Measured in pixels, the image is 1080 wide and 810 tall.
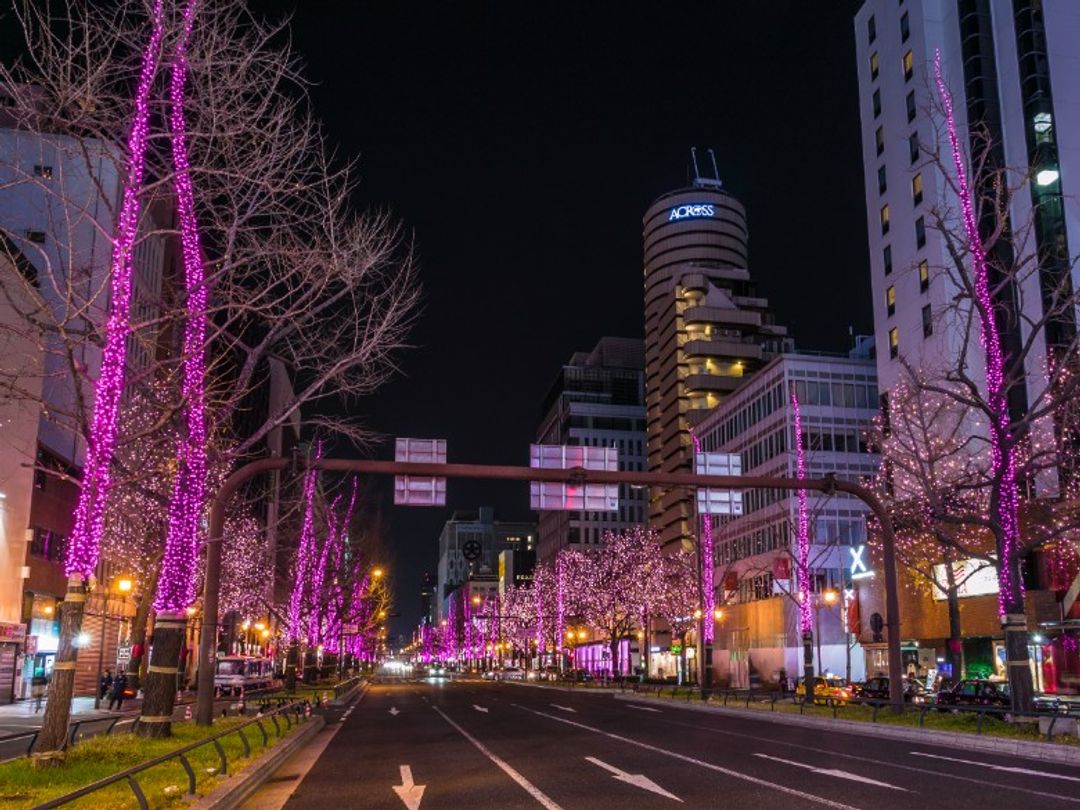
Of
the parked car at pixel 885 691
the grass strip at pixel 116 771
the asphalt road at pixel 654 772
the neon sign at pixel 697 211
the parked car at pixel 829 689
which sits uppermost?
the neon sign at pixel 697 211

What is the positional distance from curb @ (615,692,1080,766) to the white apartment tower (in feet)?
105

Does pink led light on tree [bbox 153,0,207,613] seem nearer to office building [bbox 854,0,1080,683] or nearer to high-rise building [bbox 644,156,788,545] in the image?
office building [bbox 854,0,1080,683]

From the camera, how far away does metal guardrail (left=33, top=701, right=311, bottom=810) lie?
9.28 meters

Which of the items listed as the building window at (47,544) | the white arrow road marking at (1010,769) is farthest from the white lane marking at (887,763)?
the building window at (47,544)

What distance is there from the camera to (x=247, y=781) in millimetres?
14867

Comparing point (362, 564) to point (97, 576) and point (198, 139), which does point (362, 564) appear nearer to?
point (97, 576)

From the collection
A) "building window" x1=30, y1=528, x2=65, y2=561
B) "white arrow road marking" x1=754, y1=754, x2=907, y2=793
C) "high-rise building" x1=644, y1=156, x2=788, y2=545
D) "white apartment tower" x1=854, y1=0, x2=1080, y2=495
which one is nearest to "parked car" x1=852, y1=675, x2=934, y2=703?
"white apartment tower" x1=854, y1=0, x2=1080, y2=495

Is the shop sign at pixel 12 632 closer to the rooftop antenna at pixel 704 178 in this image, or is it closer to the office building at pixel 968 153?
the office building at pixel 968 153

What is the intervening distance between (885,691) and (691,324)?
86.3 metres

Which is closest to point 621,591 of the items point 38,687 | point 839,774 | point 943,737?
point 38,687

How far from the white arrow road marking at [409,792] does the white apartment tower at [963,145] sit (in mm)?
48594

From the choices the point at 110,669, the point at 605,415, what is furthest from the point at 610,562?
the point at 605,415

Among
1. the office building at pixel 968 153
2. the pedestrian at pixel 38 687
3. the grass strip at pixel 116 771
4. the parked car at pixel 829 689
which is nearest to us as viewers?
the grass strip at pixel 116 771

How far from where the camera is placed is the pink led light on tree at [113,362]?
1458 centimetres
